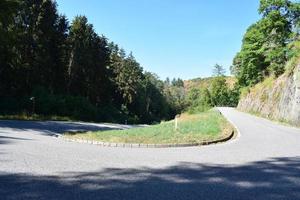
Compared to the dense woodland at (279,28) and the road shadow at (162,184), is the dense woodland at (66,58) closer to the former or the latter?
the dense woodland at (279,28)

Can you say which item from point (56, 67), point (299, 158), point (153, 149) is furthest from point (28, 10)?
point (299, 158)

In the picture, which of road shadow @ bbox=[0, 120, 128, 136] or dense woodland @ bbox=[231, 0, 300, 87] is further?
dense woodland @ bbox=[231, 0, 300, 87]

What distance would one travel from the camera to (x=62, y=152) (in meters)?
12.2

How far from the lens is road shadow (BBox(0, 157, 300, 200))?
6.89 metres

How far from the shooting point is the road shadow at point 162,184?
689 centimetres

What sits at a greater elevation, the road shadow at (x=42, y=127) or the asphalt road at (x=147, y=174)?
the road shadow at (x=42, y=127)

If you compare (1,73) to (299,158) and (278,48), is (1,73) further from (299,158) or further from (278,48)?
(299,158)

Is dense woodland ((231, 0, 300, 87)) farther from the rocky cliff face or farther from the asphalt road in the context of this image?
the asphalt road

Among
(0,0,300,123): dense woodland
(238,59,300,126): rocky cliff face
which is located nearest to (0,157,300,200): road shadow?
(238,59,300,126): rocky cliff face

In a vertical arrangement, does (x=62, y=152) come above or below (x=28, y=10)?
below

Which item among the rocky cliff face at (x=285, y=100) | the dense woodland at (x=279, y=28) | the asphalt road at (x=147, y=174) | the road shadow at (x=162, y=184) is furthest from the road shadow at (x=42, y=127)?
the dense woodland at (x=279, y=28)

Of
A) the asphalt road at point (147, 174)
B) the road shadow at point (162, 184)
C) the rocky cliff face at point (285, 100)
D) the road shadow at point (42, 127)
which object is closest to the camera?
the road shadow at point (162, 184)

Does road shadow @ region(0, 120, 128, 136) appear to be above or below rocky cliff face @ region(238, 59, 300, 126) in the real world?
below

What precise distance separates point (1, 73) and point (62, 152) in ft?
128
